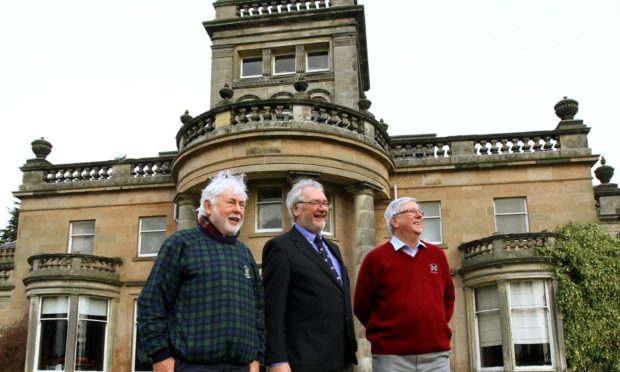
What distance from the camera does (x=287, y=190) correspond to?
16.9 meters

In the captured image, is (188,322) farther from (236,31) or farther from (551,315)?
(236,31)

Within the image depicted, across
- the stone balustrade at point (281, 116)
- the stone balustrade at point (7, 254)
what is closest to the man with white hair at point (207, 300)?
the stone balustrade at point (281, 116)

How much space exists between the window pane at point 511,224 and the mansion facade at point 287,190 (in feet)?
0.10

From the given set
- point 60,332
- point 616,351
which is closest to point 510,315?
point 616,351

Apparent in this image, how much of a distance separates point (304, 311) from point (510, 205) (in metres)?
15.0

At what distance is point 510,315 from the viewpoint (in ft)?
54.3

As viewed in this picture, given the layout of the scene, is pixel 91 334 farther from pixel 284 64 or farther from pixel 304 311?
pixel 304 311

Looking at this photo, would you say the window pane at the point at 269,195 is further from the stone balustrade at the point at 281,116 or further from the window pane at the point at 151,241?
the window pane at the point at 151,241

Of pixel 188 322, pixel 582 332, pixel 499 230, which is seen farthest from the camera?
pixel 499 230

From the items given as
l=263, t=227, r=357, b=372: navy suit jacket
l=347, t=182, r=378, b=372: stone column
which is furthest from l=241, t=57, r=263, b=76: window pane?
l=263, t=227, r=357, b=372: navy suit jacket

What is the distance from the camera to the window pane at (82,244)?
67.9 feet

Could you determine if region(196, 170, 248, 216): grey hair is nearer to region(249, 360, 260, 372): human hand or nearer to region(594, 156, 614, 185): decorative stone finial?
region(249, 360, 260, 372): human hand

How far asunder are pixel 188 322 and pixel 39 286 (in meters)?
16.5

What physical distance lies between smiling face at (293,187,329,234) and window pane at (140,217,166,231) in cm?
1569
